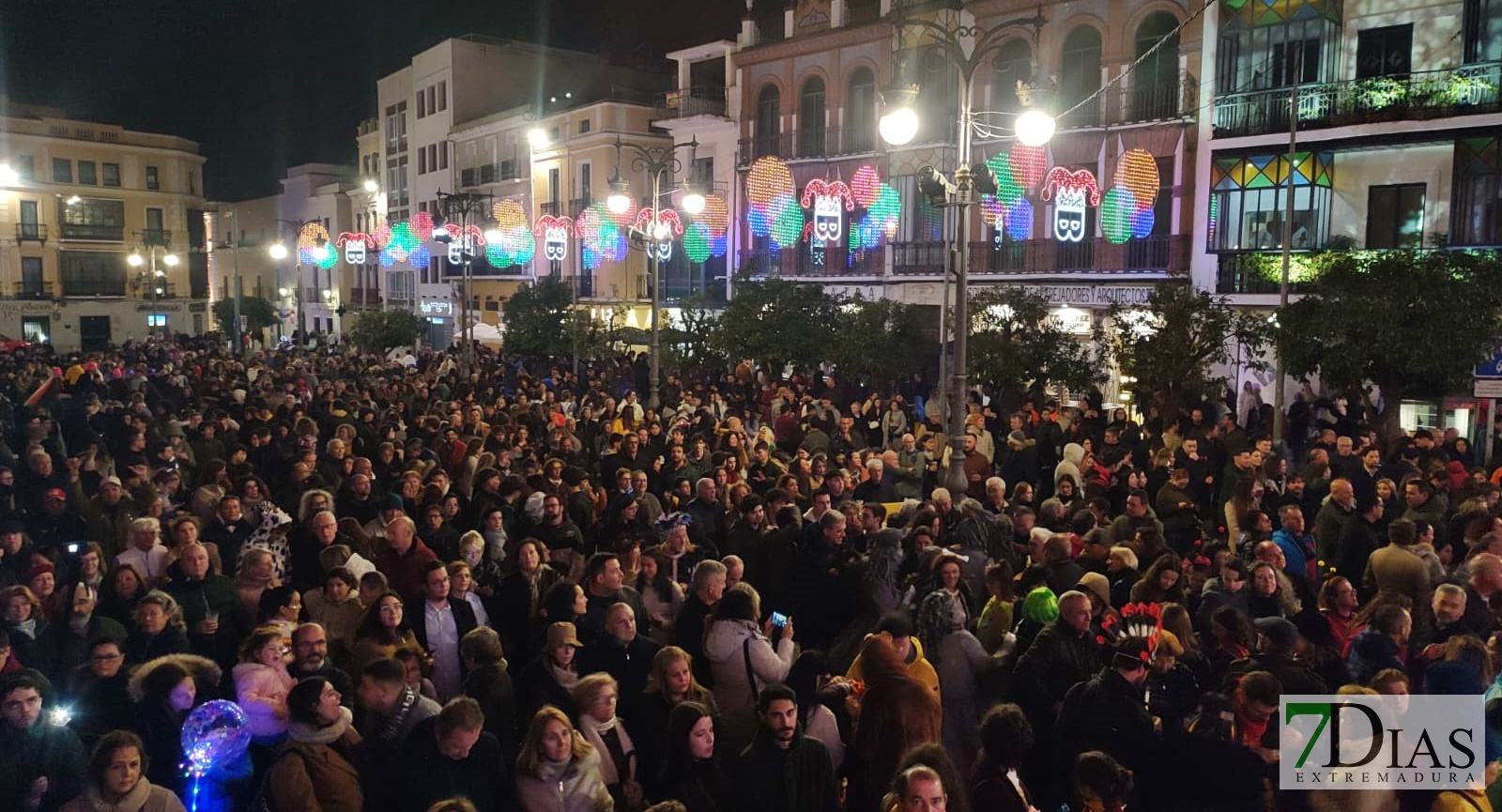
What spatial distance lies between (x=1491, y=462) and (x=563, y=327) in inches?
824

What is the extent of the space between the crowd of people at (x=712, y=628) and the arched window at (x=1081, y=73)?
15649mm

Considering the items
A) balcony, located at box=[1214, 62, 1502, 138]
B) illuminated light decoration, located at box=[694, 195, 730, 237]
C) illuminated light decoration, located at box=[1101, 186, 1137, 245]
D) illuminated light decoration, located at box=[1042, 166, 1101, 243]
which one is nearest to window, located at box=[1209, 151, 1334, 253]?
balcony, located at box=[1214, 62, 1502, 138]

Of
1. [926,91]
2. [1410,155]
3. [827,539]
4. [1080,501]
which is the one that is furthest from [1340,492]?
[926,91]

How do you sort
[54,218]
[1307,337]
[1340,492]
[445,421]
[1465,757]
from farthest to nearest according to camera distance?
1. [54,218]
2. [1307,337]
3. [445,421]
4. [1340,492]
5. [1465,757]

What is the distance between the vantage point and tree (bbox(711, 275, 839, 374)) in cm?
2288

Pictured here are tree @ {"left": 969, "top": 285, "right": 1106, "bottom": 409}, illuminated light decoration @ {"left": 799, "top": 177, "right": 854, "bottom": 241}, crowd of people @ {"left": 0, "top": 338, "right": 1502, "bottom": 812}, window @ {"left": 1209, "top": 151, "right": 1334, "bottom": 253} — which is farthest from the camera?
window @ {"left": 1209, "top": 151, "right": 1334, "bottom": 253}

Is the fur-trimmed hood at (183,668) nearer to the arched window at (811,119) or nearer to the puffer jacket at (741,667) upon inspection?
the puffer jacket at (741,667)

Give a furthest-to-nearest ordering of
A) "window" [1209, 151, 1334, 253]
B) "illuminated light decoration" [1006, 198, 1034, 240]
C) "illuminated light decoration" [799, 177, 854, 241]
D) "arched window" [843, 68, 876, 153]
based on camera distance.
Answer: "arched window" [843, 68, 876, 153] < "illuminated light decoration" [1006, 198, 1034, 240] < "window" [1209, 151, 1334, 253] < "illuminated light decoration" [799, 177, 854, 241]

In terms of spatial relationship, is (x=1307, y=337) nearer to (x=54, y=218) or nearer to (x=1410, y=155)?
(x=1410, y=155)

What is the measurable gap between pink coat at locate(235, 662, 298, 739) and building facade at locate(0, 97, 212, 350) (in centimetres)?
5375

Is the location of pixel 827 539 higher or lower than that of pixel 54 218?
lower

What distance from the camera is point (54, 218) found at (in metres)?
55.4

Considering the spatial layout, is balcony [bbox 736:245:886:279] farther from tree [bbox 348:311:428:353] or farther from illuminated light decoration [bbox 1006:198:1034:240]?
tree [bbox 348:311:428:353]

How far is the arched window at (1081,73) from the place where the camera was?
25.4 meters
